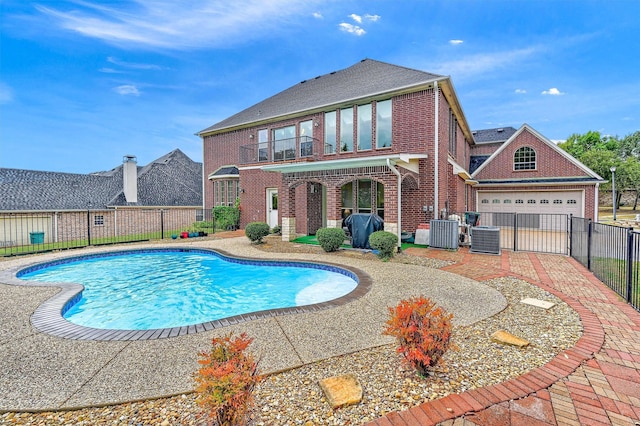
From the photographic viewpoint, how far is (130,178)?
2192cm

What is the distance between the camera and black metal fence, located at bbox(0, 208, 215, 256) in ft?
56.4

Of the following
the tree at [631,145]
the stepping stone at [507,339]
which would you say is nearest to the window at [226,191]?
the stepping stone at [507,339]

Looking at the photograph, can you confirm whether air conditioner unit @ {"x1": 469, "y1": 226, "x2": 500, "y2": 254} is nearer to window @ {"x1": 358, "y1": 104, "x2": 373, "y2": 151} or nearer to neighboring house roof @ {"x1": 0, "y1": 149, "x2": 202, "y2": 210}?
window @ {"x1": 358, "y1": 104, "x2": 373, "y2": 151}

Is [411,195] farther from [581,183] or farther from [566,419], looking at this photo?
[581,183]

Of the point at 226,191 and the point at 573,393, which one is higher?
the point at 226,191

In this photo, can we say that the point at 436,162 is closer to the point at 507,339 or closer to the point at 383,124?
the point at 383,124

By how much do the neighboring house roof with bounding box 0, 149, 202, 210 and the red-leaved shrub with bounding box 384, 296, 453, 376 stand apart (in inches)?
959

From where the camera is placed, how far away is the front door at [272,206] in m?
17.1

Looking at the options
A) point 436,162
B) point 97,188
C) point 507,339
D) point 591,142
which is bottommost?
point 507,339

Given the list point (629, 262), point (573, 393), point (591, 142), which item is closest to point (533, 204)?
point (629, 262)

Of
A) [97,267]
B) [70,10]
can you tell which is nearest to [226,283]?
[97,267]

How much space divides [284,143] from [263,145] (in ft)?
5.69

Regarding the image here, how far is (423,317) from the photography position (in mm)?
2928

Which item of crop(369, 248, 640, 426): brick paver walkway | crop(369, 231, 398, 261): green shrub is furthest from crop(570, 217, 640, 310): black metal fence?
crop(369, 231, 398, 261): green shrub
